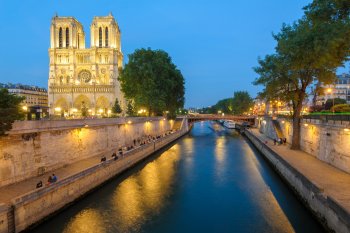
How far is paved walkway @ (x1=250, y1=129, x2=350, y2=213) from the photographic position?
49.7ft

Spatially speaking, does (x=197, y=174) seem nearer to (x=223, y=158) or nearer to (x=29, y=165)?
(x=223, y=158)

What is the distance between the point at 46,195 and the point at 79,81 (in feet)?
273

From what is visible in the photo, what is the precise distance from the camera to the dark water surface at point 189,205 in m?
16.1

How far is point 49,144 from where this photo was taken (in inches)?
888

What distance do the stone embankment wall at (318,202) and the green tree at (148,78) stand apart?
34.3 metres

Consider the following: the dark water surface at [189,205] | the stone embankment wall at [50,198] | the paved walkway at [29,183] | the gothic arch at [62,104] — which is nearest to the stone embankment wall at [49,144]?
the paved walkway at [29,183]

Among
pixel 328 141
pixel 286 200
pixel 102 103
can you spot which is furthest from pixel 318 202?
pixel 102 103

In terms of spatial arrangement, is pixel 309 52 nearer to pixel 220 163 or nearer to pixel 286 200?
pixel 286 200

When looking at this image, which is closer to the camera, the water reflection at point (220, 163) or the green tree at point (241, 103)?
the water reflection at point (220, 163)

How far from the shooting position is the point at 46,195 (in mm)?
15719

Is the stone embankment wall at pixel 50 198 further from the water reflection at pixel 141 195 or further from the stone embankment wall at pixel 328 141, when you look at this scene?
the stone embankment wall at pixel 328 141

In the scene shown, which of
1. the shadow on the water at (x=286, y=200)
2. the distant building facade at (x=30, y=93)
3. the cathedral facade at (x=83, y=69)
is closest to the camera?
the shadow on the water at (x=286, y=200)

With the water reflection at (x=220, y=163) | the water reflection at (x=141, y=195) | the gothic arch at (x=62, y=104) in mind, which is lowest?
the water reflection at (x=141, y=195)

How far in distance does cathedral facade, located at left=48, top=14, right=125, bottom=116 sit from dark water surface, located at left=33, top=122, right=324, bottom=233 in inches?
2552
